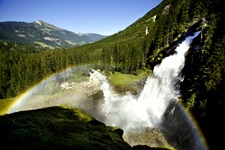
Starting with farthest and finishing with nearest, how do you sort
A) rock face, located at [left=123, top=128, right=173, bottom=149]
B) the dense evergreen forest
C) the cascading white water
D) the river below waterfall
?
the cascading white water → the river below waterfall → rock face, located at [left=123, top=128, right=173, bottom=149] → the dense evergreen forest

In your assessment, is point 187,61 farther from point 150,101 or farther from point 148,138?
point 148,138

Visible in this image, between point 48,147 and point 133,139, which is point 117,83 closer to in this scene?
point 133,139

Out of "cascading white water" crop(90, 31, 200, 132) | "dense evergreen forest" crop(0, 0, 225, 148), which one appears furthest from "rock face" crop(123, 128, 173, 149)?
"dense evergreen forest" crop(0, 0, 225, 148)

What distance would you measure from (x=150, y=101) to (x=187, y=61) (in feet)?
58.4

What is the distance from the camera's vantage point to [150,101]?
5900 cm

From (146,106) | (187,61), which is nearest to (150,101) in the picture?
(146,106)

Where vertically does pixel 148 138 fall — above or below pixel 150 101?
below

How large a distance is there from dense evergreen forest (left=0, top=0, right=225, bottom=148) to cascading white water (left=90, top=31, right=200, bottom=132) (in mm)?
4805

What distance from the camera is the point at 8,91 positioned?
83.1 meters

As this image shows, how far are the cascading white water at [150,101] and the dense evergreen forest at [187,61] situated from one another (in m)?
4.81

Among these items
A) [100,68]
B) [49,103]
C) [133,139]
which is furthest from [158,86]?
[100,68]

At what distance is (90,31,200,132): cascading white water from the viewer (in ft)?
159

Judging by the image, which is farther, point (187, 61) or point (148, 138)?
point (187, 61)

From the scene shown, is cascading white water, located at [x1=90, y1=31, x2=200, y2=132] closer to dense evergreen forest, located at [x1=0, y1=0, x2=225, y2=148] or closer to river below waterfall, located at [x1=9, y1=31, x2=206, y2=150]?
river below waterfall, located at [x1=9, y1=31, x2=206, y2=150]
